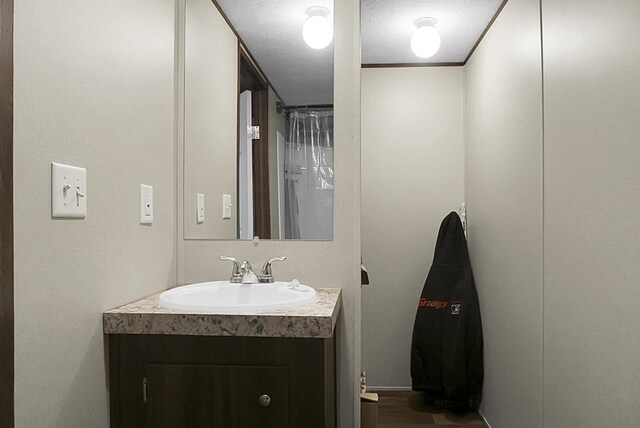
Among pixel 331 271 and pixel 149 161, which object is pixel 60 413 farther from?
pixel 331 271

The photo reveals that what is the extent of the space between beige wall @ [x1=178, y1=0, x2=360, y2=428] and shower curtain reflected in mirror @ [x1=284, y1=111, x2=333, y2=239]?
0.12 feet

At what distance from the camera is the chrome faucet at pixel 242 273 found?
157 centimetres

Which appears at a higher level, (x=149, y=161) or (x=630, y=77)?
(x=630, y=77)

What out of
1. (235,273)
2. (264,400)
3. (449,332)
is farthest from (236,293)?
(449,332)

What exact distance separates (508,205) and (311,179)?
1006mm

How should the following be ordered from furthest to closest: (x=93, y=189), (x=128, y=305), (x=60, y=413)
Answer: (x=128, y=305) < (x=93, y=189) < (x=60, y=413)

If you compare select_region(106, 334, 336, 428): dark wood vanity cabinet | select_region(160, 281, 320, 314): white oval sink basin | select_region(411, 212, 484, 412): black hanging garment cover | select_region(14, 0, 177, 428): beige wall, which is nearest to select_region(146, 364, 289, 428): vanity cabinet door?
select_region(106, 334, 336, 428): dark wood vanity cabinet

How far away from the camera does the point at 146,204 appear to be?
4.82 feet

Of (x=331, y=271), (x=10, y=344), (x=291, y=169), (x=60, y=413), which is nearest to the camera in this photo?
(x=10, y=344)

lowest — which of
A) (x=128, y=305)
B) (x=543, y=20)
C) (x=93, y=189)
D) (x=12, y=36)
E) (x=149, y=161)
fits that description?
(x=128, y=305)

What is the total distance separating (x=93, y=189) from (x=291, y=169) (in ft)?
2.51

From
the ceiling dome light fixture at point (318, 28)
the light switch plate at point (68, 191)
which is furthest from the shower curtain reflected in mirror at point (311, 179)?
the light switch plate at point (68, 191)

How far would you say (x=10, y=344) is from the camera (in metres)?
0.88

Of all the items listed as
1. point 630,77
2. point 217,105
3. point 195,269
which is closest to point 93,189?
point 195,269
